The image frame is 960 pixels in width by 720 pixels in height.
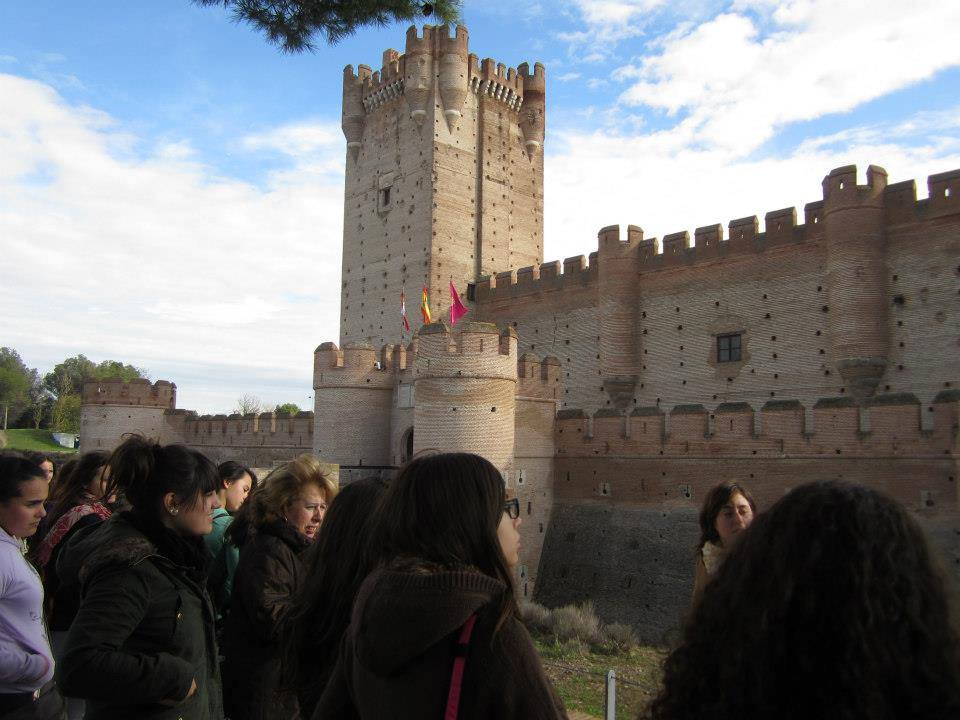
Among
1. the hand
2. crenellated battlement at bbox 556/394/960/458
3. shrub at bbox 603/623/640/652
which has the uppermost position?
crenellated battlement at bbox 556/394/960/458

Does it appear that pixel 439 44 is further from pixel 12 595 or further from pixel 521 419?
pixel 12 595

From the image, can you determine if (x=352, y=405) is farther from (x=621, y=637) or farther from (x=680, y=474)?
(x=621, y=637)

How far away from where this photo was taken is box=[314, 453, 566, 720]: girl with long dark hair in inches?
78.9

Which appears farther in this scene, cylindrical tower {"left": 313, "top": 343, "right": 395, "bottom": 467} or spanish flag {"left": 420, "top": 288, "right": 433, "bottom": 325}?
spanish flag {"left": 420, "top": 288, "right": 433, "bottom": 325}

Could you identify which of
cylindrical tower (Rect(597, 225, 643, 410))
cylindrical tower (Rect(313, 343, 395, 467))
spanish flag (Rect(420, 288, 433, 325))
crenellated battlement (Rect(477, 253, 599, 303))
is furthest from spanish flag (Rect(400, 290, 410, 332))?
cylindrical tower (Rect(597, 225, 643, 410))

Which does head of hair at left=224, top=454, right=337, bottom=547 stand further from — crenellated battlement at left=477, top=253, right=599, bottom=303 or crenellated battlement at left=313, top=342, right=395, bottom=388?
crenellated battlement at left=477, top=253, right=599, bottom=303

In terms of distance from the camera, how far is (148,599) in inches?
116

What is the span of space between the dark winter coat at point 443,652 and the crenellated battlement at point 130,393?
27533mm

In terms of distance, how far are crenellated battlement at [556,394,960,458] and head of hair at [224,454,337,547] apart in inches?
483

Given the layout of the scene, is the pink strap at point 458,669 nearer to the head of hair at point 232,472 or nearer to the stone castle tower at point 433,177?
the head of hair at point 232,472

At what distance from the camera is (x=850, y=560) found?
155cm

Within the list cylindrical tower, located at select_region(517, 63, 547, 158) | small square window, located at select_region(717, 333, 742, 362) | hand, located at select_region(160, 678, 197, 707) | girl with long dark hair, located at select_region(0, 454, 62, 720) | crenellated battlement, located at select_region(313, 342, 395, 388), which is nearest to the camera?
hand, located at select_region(160, 678, 197, 707)

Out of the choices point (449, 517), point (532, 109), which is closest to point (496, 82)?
point (532, 109)

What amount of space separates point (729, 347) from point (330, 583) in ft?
60.8
